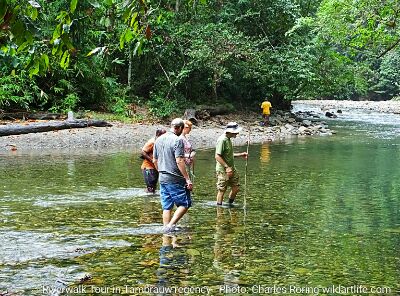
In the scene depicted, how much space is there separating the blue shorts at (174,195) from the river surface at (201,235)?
19.0 inches

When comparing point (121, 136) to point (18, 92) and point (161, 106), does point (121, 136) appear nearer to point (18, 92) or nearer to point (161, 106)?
point (18, 92)

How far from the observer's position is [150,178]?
40.3 feet

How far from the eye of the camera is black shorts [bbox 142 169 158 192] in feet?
39.8

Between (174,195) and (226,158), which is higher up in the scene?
(226,158)

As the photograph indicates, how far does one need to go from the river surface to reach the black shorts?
34 cm

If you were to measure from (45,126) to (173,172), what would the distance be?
15.4 meters

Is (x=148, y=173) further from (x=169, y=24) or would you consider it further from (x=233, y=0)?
(x=233, y=0)

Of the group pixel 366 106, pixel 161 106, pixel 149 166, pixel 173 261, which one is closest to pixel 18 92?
pixel 161 106

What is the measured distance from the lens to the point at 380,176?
16359mm

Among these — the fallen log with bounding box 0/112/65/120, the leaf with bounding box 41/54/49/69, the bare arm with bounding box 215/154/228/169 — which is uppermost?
the leaf with bounding box 41/54/49/69

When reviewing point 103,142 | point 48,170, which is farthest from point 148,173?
point 103,142

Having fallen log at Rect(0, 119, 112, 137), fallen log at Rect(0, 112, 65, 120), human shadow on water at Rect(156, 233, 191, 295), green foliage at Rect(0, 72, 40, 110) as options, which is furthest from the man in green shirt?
green foliage at Rect(0, 72, 40, 110)

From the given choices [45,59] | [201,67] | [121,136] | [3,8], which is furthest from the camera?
[201,67]

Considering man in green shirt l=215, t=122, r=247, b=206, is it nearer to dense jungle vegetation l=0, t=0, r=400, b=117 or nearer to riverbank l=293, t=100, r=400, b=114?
dense jungle vegetation l=0, t=0, r=400, b=117
